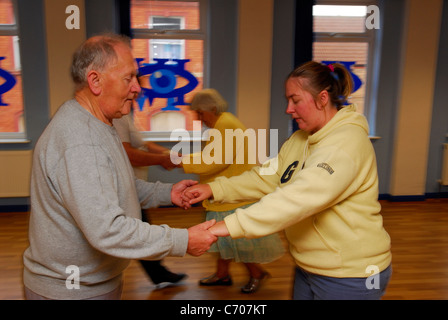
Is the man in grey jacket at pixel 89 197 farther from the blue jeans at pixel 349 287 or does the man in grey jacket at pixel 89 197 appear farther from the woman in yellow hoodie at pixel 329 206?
the blue jeans at pixel 349 287

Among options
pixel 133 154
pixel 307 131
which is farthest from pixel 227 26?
pixel 307 131

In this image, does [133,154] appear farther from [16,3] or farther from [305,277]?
[16,3]

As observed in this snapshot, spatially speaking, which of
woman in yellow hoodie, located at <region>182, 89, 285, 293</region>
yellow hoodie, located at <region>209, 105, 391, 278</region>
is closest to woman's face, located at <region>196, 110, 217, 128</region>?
woman in yellow hoodie, located at <region>182, 89, 285, 293</region>

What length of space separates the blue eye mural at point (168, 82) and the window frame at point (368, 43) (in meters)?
2.04

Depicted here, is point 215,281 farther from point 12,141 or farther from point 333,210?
point 12,141

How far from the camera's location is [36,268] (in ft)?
4.58

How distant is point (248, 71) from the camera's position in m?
5.42

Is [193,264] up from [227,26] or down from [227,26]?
down

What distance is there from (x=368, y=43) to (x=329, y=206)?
5.37m

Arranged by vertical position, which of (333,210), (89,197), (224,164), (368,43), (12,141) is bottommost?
(12,141)

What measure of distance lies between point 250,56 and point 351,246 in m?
4.28

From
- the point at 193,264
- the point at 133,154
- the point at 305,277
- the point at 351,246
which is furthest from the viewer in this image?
the point at 193,264

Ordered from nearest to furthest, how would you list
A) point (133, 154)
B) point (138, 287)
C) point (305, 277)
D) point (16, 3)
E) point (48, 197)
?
point (48, 197) < point (305, 277) < point (133, 154) < point (138, 287) < point (16, 3)

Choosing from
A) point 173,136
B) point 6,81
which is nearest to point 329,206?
point 173,136
